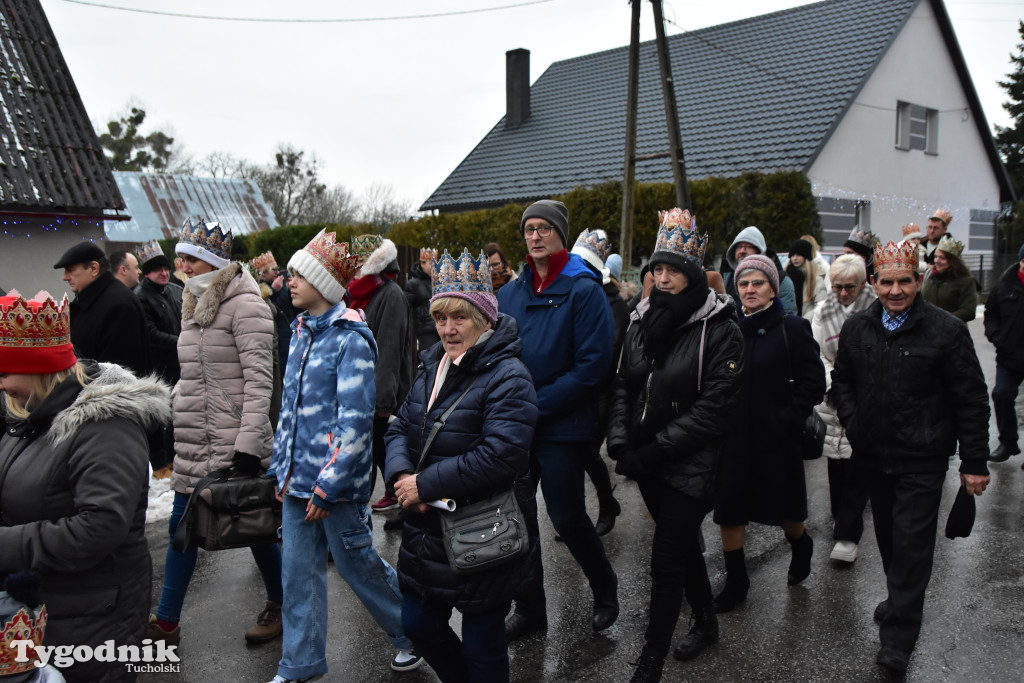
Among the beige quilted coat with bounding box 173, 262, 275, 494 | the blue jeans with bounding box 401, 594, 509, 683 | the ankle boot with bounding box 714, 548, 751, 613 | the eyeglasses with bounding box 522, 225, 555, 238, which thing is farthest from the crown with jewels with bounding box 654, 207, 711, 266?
the beige quilted coat with bounding box 173, 262, 275, 494

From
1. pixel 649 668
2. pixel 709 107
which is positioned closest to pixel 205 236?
pixel 649 668

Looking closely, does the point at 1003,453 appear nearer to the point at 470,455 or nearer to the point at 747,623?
the point at 747,623

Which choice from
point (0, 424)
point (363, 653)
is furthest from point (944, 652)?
point (0, 424)

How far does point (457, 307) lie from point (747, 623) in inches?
98.3

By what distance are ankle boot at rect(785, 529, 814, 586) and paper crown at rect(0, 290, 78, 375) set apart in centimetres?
389

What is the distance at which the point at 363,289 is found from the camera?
18.1ft

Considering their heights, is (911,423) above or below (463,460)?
below

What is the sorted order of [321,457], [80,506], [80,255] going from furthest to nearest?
[80,255] → [321,457] → [80,506]

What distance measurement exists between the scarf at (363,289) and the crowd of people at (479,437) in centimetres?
11

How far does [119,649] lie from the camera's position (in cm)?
254

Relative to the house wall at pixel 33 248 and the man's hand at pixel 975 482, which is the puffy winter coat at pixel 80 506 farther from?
the house wall at pixel 33 248

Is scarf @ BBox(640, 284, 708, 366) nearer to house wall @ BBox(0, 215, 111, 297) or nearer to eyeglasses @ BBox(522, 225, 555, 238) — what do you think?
eyeglasses @ BBox(522, 225, 555, 238)

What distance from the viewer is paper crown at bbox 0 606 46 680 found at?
2.26 m

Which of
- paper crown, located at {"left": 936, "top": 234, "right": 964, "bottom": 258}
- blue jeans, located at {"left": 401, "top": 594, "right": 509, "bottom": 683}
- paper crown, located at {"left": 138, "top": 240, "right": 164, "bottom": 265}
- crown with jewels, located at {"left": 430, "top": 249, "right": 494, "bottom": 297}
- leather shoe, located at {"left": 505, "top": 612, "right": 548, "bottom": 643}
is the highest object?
paper crown, located at {"left": 138, "top": 240, "right": 164, "bottom": 265}
